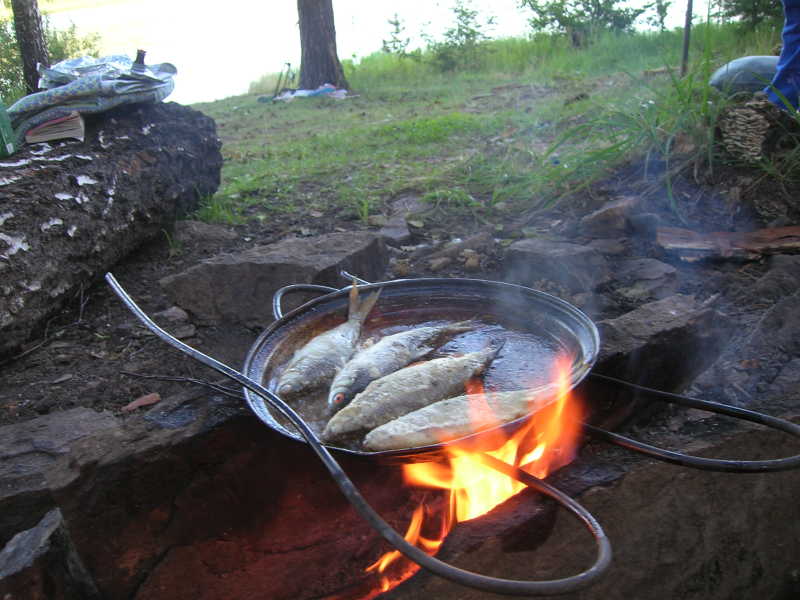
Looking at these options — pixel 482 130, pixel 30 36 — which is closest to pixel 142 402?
pixel 482 130

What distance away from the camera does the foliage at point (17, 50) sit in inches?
354

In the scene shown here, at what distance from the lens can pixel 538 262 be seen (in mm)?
3539

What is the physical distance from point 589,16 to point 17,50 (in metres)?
9.81

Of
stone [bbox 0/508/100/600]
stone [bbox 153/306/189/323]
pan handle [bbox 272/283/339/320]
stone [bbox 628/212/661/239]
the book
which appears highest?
the book

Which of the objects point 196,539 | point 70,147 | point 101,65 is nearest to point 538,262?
point 196,539

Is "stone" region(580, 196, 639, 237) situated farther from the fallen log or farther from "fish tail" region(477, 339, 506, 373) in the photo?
"fish tail" region(477, 339, 506, 373)

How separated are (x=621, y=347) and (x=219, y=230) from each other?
10.5 feet

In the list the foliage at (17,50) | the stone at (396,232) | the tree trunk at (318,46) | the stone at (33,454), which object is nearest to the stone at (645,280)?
the stone at (396,232)

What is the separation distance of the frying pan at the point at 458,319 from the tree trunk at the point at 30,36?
5882 mm

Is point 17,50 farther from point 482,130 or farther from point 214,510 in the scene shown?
point 214,510

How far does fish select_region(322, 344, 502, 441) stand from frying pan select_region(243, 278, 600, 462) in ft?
0.22

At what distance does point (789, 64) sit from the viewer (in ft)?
12.6

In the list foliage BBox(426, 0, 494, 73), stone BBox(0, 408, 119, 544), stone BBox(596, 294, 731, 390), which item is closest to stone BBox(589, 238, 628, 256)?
stone BBox(596, 294, 731, 390)

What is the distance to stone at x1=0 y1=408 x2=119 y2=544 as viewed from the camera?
1.99 meters
